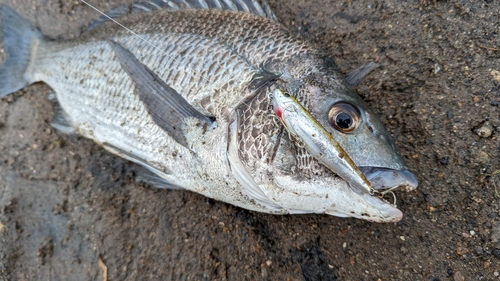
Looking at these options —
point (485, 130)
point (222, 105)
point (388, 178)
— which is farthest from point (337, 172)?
point (485, 130)

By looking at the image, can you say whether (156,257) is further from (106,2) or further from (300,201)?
(106,2)

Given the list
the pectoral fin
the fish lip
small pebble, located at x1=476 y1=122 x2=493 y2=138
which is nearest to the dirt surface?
small pebble, located at x1=476 y1=122 x2=493 y2=138

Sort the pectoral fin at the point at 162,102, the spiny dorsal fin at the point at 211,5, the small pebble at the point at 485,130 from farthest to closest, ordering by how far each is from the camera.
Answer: the spiny dorsal fin at the point at 211,5 → the small pebble at the point at 485,130 → the pectoral fin at the point at 162,102

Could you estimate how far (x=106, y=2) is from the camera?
2.42 meters

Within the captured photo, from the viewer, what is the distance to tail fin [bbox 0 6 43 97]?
2332 mm

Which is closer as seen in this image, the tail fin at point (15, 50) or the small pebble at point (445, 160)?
the small pebble at point (445, 160)

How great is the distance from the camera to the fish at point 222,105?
131 cm

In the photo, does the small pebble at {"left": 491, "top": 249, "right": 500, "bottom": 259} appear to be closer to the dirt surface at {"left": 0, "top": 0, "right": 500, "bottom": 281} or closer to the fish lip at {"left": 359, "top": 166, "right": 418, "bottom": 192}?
the dirt surface at {"left": 0, "top": 0, "right": 500, "bottom": 281}

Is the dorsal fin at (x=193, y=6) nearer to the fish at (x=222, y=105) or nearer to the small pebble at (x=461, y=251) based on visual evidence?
the fish at (x=222, y=105)

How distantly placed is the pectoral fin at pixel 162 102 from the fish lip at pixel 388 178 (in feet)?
2.68

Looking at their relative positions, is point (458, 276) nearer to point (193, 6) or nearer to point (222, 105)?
point (222, 105)

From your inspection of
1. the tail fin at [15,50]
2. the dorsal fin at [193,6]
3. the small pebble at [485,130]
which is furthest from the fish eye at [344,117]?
the tail fin at [15,50]

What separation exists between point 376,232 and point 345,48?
1.20 metres

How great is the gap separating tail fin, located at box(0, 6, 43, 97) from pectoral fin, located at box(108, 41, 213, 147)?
107 centimetres
